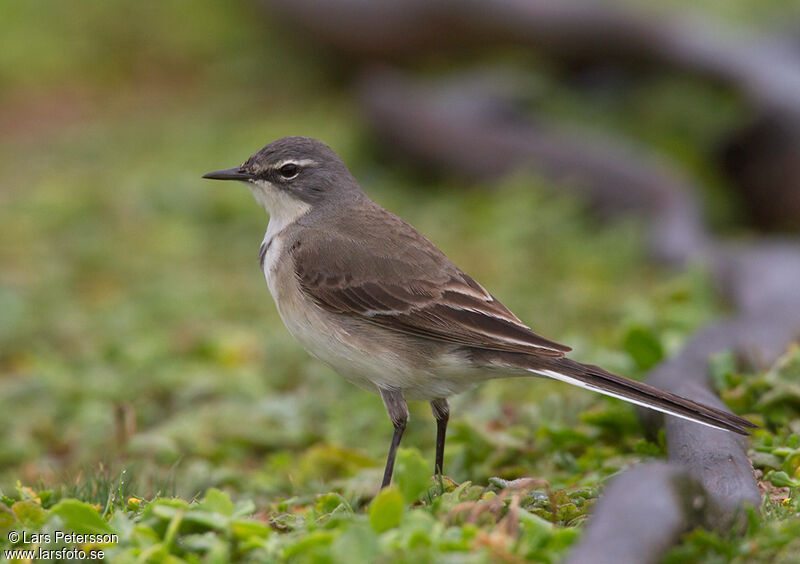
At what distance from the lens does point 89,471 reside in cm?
500

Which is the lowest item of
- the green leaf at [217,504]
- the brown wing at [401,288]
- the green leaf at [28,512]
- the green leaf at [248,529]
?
the green leaf at [28,512]

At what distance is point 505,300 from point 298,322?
3.72 metres

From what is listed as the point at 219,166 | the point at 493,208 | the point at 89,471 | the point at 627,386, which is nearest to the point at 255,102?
the point at 219,166

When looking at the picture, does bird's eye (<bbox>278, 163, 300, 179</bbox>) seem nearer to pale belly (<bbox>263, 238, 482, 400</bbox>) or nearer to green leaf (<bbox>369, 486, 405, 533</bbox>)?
pale belly (<bbox>263, 238, 482, 400</bbox>)

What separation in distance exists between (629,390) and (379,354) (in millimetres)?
1240

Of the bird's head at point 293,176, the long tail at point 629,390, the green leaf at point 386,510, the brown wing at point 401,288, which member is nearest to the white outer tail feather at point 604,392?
the long tail at point 629,390

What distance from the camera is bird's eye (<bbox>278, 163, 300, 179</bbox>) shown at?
19.0 ft

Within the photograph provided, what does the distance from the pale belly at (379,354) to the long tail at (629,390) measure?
1.08 feet

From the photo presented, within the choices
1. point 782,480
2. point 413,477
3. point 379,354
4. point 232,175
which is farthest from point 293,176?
point 782,480

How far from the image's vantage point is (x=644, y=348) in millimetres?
6008

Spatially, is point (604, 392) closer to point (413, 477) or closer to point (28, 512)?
point (413, 477)

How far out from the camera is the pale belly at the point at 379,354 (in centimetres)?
489

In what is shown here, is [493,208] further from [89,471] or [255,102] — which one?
[89,471]

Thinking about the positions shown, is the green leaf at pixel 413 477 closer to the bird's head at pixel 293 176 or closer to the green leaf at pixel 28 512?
the green leaf at pixel 28 512
